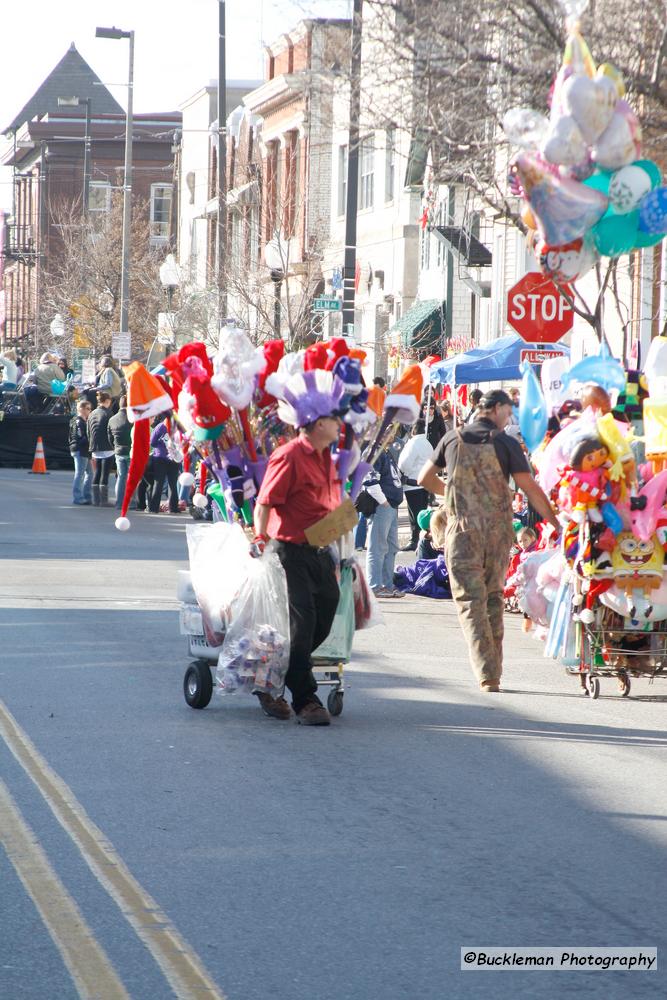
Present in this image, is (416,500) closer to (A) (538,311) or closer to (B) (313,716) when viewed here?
(A) (538,311)

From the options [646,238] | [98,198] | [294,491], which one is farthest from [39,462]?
[98,198]

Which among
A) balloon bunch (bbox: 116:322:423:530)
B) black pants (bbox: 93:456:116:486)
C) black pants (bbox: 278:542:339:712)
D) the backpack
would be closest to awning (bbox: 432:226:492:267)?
black pants (bbox: 93:456:116:486)

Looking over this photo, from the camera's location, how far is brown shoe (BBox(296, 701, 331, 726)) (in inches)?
364

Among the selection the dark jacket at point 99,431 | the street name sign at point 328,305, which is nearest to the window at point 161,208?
the dark jacket at point 99,431

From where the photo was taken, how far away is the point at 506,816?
7137mm

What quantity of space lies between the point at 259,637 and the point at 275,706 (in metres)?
0.48

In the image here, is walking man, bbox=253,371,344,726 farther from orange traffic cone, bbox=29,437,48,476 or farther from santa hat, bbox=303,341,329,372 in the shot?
orange traffic cone, bbox=29,437,48,476

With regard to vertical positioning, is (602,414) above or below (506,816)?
above

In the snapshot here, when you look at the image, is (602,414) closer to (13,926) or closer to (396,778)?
(396,778)

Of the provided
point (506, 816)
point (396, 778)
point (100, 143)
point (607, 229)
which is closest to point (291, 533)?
point (396, 778)

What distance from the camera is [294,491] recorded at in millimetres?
9219

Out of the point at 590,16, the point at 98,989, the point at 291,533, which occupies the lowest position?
the point at 98,989

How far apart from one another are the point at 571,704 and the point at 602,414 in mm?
2212

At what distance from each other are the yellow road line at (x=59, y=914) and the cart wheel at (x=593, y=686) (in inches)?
184
